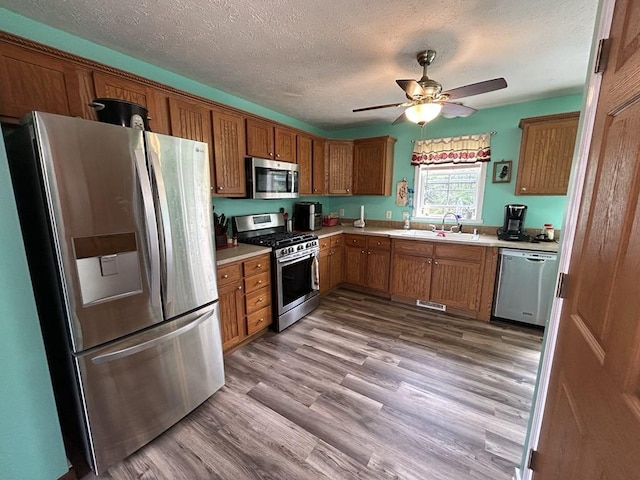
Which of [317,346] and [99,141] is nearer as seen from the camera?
[99,141]

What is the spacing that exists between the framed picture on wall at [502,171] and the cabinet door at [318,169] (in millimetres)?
2285

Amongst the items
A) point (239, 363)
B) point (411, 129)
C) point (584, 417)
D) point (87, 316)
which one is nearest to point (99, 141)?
point (87, 316)

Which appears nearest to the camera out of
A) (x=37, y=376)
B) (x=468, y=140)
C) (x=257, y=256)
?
(x=37, y=376)

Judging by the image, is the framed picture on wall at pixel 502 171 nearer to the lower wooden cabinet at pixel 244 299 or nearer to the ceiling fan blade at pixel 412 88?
the ceiling fan blade at pixel 412 88

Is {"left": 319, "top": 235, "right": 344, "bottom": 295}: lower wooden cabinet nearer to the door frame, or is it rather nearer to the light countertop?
the light countertop

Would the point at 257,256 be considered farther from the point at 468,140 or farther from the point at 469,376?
the point at 468,140

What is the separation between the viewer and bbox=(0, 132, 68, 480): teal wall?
112 centimetres

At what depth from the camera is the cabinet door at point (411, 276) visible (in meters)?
3.33

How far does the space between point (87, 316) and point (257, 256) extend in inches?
55.2

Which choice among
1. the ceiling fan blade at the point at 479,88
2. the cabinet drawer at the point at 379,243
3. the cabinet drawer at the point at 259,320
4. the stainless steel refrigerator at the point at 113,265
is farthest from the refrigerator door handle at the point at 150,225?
the cabinet drawer at the point at 379,243

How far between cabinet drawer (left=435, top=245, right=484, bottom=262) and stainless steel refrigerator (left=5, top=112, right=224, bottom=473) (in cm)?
268

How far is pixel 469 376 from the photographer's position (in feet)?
7.04

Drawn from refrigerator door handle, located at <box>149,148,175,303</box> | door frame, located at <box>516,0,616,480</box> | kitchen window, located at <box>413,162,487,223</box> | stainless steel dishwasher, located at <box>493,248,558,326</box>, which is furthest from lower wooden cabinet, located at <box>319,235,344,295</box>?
door frame, located at <box>516,0,616,480</box>

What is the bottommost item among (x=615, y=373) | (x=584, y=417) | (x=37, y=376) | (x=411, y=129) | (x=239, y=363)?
(x=239, y=363)
